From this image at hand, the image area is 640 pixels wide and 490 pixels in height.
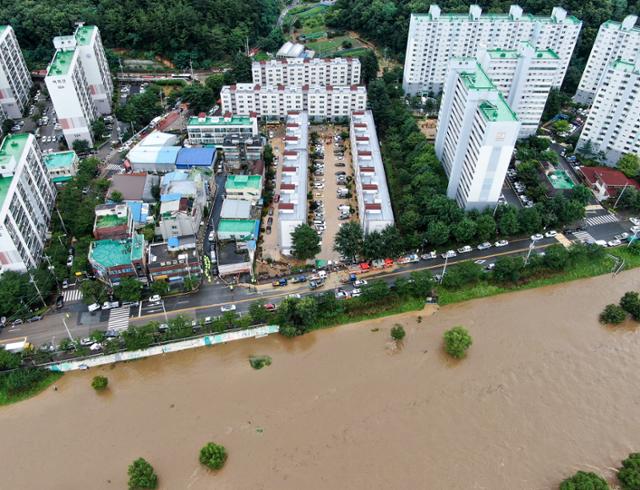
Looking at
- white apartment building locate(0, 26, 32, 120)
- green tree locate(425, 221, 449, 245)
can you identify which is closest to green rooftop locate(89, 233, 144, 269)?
green tree locate(425, 221, 449, 245)

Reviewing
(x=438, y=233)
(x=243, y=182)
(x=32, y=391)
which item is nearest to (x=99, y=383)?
(x=32, y=391)

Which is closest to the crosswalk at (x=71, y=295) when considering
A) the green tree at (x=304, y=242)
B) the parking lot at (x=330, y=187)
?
the green tree at (x=304, y=242)

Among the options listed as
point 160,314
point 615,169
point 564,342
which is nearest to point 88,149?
point 160,314

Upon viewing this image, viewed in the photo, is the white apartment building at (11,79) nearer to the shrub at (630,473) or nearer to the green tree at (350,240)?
the green tree at (350,240)

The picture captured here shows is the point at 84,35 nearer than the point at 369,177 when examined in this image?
No

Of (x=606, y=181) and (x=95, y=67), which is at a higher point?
(x=95, y=67)

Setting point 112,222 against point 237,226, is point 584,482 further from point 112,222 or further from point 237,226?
point 112,222

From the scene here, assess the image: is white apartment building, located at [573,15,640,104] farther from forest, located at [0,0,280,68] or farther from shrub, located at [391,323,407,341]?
forest, located at [0,0,280,68]
